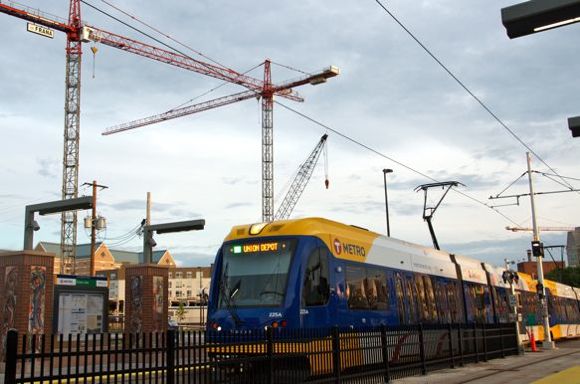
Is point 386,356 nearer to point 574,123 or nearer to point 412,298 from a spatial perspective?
point 412,298

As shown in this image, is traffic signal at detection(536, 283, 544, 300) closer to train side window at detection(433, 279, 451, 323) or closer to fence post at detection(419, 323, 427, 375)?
train side window at detection(433, 279, 451, 323)

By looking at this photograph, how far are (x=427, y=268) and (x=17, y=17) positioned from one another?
7234 centimetres

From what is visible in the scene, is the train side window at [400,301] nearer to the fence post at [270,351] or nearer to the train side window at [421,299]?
the train side window at [421,299]

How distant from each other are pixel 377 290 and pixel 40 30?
7524 centimetres

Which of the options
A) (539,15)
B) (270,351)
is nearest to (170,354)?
(270,351)

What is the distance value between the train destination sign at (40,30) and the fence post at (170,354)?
79285 mm

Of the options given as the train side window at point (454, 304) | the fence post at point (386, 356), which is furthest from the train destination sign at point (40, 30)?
the fence post at point (386, 356)

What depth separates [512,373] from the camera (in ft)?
55.3

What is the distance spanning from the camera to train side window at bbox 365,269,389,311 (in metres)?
16.4

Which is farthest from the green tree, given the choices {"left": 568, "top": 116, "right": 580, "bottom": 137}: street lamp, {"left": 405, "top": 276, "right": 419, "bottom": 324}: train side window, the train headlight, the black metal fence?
{"left": 568, "top": 116, "right": 580, "bottom": 137}: street lamp

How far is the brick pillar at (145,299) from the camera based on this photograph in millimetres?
25547

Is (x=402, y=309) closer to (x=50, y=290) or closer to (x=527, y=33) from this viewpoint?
(x=50, y=290)

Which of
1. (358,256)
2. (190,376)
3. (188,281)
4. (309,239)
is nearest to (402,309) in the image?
(358,256)

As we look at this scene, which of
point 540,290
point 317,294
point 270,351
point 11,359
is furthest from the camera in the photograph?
point 540,290
